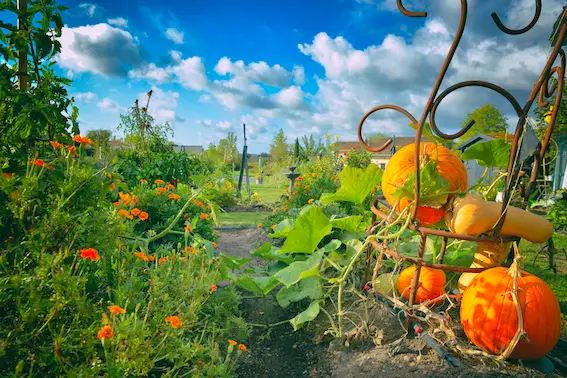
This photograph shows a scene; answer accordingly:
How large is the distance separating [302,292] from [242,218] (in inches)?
212

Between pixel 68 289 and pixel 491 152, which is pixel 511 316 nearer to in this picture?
pixel 491 152

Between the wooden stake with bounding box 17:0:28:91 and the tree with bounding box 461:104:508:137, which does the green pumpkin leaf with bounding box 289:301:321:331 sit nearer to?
the wooden stake with bounding box 17:0:28:91

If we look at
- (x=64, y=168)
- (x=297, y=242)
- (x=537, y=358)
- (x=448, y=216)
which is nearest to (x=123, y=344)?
(x=64, y=168)

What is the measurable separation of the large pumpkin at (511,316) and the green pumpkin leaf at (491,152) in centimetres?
56

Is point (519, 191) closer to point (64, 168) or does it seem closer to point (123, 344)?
point (123, 344)

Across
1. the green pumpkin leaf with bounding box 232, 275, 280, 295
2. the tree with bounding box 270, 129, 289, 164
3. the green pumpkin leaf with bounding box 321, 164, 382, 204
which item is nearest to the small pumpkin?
the green pumpkin leaf with bounding box 321, 164, 382, 204

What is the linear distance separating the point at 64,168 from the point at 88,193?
155 mm

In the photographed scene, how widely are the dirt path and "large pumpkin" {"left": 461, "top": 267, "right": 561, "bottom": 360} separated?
0.26 feet

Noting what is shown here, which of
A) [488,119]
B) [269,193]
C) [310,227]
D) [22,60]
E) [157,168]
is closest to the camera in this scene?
[22,60]

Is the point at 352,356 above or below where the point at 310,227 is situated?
below

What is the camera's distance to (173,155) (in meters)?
5.69

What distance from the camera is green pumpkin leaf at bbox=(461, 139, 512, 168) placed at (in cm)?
183

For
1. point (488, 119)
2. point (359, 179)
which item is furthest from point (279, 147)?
point (359, 179)

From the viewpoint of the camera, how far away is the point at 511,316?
4.90 feet
